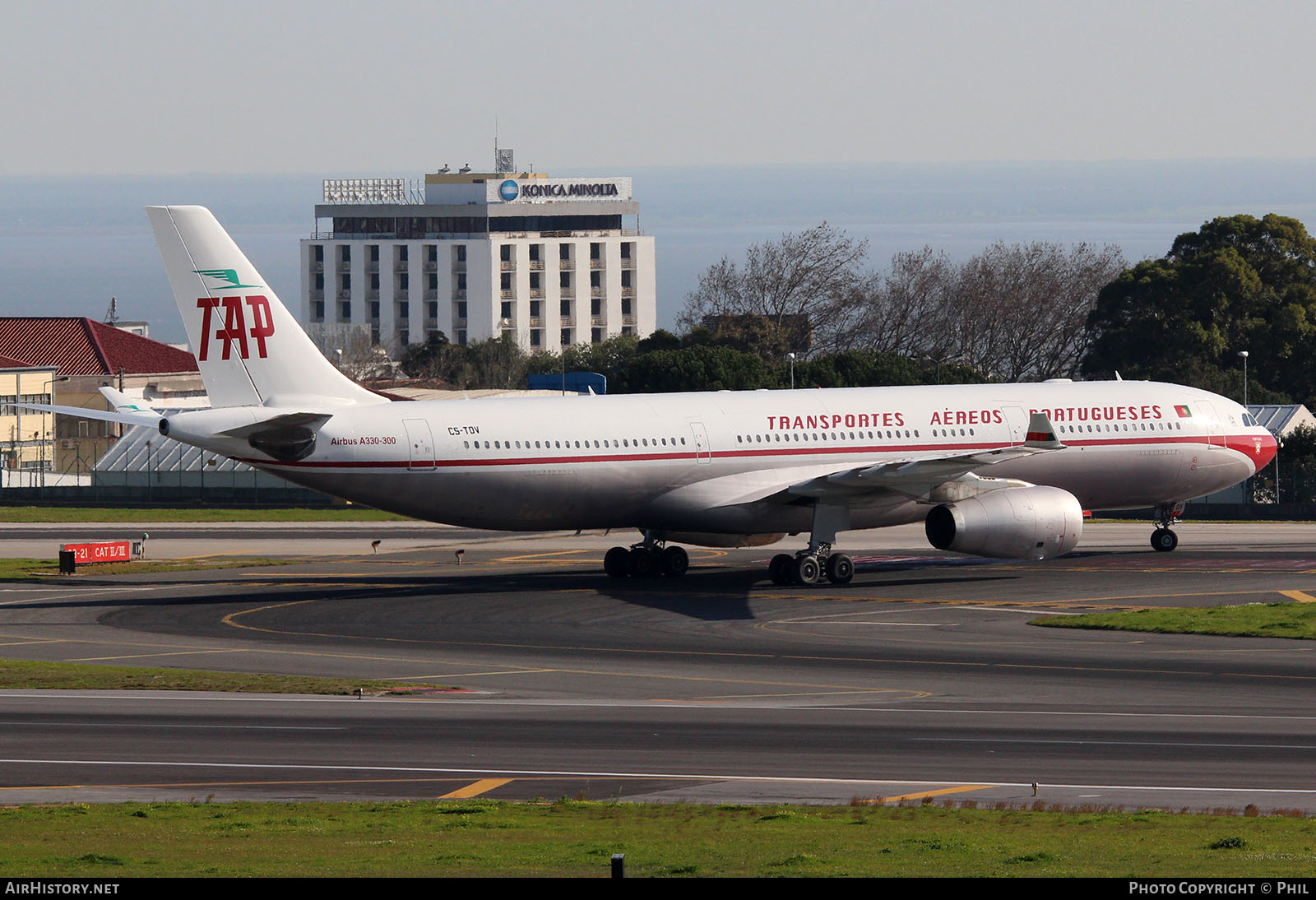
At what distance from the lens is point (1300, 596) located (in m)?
46.8

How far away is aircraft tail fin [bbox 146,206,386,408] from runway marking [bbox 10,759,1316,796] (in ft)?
67.0

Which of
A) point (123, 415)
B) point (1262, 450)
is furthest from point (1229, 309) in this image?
point (123, 415)

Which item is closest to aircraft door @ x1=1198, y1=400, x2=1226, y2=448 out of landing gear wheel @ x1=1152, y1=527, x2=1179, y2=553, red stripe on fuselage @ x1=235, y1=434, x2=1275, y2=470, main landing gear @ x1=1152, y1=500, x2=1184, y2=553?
red stripe on fuselage @ x1=235, y1=434, x2=1275, y2=470

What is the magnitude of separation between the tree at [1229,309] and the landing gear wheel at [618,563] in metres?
67.2

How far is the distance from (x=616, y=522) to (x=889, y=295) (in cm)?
11207

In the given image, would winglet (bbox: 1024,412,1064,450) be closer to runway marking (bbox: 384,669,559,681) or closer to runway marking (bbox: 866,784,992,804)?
runway marking (bbox: 384,669,559,681)

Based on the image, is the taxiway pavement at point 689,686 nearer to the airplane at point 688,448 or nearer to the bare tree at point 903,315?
the airplane at point 688,448

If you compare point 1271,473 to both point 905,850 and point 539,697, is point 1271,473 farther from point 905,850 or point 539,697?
point 905,850

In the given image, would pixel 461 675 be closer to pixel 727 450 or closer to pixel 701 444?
pixel 701 444

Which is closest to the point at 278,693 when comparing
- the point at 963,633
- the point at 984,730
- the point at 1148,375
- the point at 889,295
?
the point at 984,730

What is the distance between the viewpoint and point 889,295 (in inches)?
6255

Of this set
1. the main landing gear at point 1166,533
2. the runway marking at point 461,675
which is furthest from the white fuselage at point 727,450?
the runway marking at point 461,675

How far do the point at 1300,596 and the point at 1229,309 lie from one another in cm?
7243

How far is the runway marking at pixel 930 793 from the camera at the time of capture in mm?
23156
